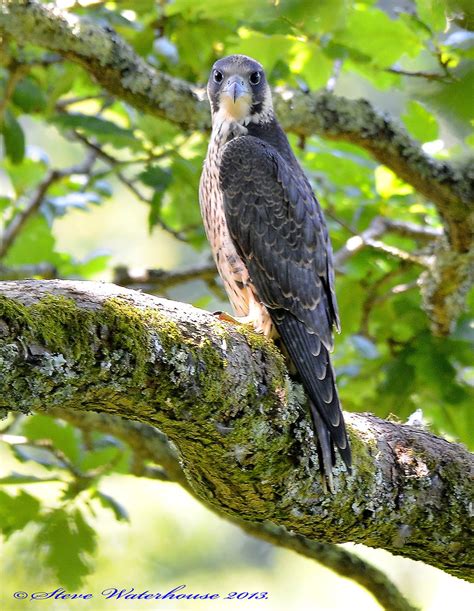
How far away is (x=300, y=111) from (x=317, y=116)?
88mm

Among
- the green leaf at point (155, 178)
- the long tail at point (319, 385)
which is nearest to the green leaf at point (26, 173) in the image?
the green leaf at point (155, 178)

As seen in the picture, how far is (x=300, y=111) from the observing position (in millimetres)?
4301

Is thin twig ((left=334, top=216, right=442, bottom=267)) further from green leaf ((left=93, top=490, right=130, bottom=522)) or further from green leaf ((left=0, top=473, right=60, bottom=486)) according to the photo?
green leaf ((left=0, top=473, right=60, bottom=486))

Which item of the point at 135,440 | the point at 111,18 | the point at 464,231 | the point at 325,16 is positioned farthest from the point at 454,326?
the point at 325,16

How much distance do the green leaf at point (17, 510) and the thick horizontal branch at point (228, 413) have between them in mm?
1286

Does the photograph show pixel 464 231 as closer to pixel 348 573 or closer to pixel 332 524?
pixel 348 573

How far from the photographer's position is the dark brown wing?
11.9ft

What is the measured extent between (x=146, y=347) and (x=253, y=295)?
1.64 m

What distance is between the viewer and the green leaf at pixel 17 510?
3.72 meters

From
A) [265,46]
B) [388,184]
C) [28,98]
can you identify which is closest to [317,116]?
[265,46]

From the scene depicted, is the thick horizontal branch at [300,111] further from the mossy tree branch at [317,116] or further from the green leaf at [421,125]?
the green leaf at [421,125]

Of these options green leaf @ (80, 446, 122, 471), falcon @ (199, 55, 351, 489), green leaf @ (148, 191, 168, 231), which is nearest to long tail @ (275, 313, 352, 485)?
falcon @ (199, 55, 351, 489)

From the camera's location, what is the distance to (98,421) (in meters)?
4.16

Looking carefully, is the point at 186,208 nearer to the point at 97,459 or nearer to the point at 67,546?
→ the point at 97,459
